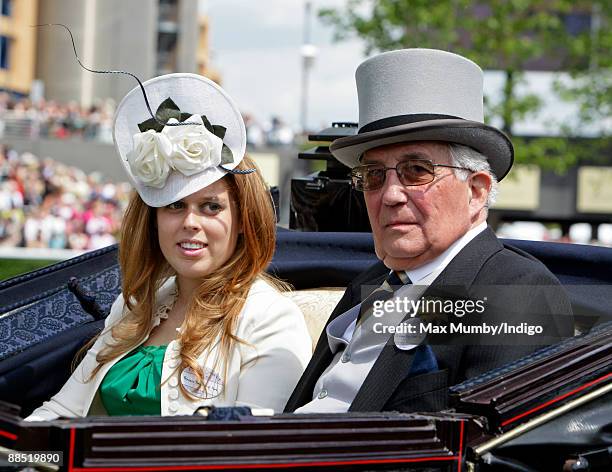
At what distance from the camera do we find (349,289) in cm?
240

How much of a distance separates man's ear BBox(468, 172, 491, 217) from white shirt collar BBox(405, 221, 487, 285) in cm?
6

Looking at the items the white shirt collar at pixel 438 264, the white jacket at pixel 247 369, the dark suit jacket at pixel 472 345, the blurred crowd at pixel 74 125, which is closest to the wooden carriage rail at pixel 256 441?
the dark suit jacket at pixel 472 345

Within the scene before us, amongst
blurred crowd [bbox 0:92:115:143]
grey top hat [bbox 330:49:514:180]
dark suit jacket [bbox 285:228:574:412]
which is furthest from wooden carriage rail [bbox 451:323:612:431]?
blurred crowd [bbox 0:92:115:143]

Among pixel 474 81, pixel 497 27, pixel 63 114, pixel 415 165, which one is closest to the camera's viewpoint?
pixel 415 165

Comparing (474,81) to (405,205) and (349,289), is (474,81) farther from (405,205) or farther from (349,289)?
(349,289)

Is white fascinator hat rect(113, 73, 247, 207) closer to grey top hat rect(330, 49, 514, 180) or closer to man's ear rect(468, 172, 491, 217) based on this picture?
grey top hat rect(330, 49, 514, 180)

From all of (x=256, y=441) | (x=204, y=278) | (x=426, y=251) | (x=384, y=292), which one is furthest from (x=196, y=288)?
(x=256, y=441)

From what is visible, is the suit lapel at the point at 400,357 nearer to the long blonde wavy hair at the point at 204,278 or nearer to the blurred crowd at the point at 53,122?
the long blonde wavy hair at the point at 204,278

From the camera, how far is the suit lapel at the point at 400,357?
1871mm

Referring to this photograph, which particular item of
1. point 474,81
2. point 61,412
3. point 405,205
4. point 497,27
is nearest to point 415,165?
point 405,205

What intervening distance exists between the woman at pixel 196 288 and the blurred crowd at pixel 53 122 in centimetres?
1963

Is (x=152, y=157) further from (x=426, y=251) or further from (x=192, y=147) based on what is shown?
(x=426, y=251)

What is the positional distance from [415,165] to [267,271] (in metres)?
0.89

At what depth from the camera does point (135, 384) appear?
2.41m
